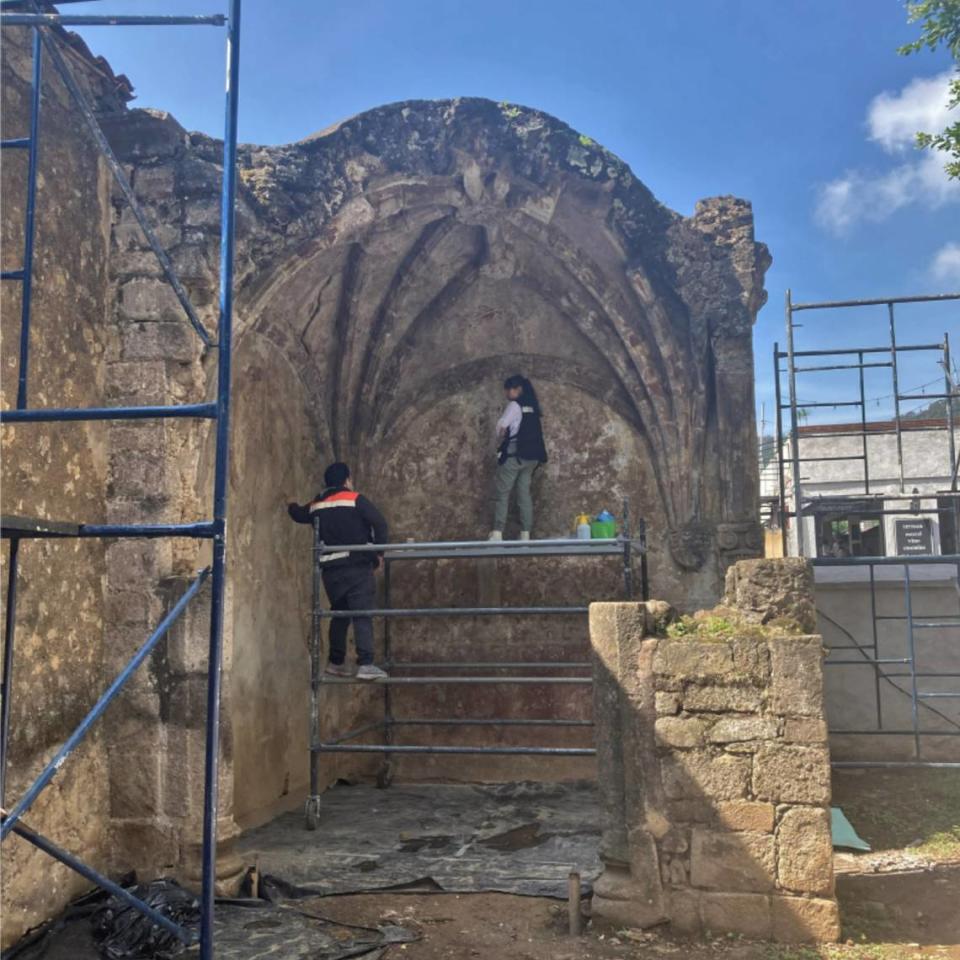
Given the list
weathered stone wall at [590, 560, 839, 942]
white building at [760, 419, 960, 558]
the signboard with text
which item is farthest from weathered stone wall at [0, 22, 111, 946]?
white building at [760, 419, 960, 558]

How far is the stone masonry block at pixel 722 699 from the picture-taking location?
427cm

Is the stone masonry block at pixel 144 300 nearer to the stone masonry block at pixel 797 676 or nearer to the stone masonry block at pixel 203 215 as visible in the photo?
the stone masonry block at pixel 203 215

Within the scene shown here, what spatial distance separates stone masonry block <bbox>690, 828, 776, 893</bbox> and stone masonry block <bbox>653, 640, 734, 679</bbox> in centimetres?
69

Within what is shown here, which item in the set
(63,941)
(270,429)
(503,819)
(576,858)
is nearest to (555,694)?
(503,819)

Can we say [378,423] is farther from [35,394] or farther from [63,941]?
[63,941]

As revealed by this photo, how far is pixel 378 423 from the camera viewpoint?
28.5ft

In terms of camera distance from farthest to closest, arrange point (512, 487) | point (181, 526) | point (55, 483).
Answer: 1. point (512, 487)
2. point (55, 483)
3. point (181, 526)

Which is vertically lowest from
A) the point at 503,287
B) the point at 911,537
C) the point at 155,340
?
the point at 911,537

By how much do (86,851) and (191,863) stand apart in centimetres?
54

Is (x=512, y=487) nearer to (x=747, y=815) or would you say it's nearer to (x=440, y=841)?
(x=440, y=841)

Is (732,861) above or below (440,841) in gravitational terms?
above

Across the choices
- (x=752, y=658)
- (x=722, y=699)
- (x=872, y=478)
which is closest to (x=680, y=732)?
(x=722, y=699)

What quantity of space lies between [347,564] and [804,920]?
3.94 metres

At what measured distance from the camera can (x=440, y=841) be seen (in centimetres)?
616
